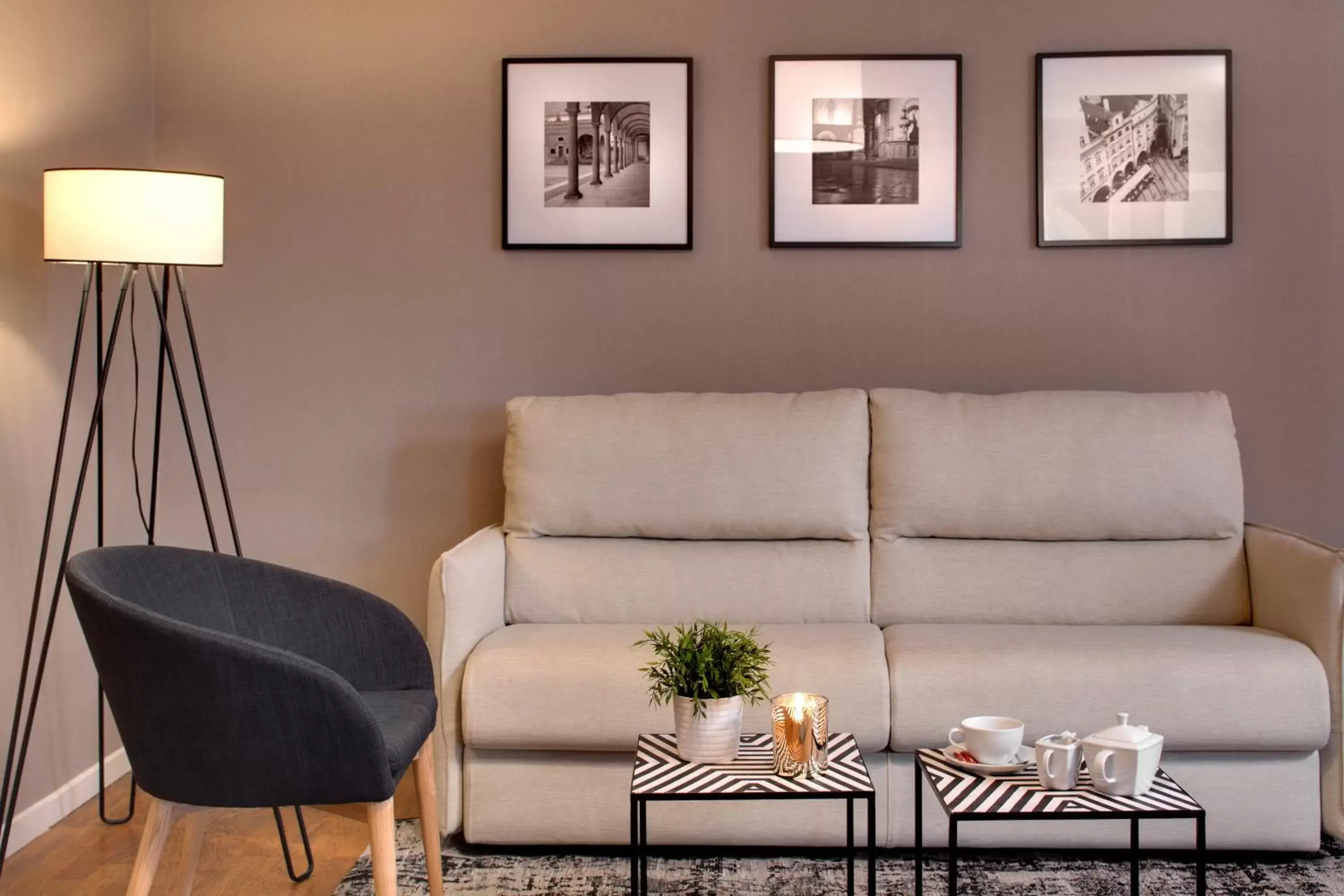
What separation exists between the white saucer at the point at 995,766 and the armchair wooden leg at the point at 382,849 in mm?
951

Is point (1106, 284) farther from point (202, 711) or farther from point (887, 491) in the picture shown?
point (202, 711)

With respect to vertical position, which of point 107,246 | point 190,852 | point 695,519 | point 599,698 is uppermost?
point 107,246

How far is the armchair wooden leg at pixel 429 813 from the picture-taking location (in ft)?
7.69

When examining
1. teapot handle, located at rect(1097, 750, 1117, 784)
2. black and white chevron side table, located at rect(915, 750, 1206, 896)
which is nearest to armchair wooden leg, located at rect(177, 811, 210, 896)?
black and white chevron side table, located at rect(915, 750, 1206, 896)

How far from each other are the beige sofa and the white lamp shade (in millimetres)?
935

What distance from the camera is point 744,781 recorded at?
2.04m

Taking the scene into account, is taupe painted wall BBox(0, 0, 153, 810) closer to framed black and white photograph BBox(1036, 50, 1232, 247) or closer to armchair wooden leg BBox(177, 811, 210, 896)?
armchair wooden leg BBox(177, 811, 210, 896)

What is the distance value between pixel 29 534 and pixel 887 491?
2103 mm

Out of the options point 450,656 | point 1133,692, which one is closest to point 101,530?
point 450,656

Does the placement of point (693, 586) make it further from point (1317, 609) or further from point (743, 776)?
point (1317, 609)

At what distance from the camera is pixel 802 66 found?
11.6 feet

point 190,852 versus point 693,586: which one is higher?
point 693,586

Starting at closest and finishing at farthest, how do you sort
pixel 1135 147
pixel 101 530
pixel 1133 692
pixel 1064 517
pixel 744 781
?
pixel 744 781 → pixel 1133 692 → pixel 101 530 → pixel 1064 517 → pixel 1135 147

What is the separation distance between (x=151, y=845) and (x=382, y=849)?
38 cm
